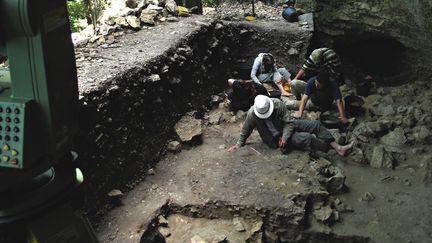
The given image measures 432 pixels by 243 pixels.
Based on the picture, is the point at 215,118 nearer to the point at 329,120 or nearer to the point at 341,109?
the point at 329,120

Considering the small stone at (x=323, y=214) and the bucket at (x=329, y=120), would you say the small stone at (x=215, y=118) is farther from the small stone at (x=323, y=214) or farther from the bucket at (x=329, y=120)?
the small stone at (x=323, y=214)

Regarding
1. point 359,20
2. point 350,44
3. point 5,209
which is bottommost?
point 350,44

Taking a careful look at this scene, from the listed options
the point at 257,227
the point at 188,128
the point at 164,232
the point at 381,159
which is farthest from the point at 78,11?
the point at 381,159

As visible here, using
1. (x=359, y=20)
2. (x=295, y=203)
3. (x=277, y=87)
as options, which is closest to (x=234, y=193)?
(x=295, y=203)

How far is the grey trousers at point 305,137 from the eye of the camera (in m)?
6.57

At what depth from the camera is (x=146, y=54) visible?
6.90 metres

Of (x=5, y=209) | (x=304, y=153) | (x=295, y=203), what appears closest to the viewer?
(x=5, y=209)

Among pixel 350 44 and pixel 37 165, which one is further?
pixel 350 44

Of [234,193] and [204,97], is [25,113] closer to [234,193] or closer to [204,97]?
[234,193]

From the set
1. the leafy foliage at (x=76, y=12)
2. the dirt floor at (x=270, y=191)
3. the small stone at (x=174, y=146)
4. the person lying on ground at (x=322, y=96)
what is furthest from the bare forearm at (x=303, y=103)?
the leafy foliage at (x=76, y=12)

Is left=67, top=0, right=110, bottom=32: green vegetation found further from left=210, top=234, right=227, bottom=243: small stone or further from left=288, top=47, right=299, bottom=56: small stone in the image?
left=210, top=234, right=227, bottom=243: small stone

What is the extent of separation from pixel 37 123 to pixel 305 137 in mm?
5254

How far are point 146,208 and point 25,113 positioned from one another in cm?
421

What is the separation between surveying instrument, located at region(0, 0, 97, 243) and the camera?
5.77 ft
